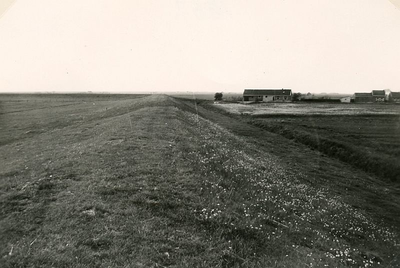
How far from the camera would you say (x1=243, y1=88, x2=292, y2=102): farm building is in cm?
10838

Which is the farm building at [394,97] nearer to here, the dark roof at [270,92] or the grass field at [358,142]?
the dark roof at [270,92]

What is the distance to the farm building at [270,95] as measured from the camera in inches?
4267

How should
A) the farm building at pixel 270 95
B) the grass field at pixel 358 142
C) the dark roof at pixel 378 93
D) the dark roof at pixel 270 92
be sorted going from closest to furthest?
the grass field at pixel 358 142 < the dark roof at pixel 378 93 < the farm building at pixel 270 95 < the dark roof at pixel 270 92

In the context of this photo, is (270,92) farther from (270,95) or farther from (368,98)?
(368,98)

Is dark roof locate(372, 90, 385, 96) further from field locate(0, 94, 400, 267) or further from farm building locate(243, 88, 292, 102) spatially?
field locate(0, 94, 400, 267)

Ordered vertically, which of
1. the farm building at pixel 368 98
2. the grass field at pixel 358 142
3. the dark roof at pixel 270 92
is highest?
the dark roof at pixel 270 92

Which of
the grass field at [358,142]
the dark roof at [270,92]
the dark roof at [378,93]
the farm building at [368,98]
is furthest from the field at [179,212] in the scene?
the dark roof at [378,93]

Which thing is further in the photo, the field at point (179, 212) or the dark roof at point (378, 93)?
the dark roof at point (378, 93)

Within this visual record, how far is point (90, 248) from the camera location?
6727 mm

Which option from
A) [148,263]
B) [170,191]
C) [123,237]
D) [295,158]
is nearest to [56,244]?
[123,237]

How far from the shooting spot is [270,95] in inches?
4323

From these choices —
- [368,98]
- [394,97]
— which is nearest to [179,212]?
[368,98]

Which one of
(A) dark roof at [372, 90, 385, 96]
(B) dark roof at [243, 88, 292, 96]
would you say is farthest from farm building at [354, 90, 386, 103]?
(B) dark roof at [243, 88, 292, 96]

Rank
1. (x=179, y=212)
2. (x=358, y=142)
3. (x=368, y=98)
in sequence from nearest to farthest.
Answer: (x=179, y=212)
(x=358, y=142)
(x=368, y=98)
